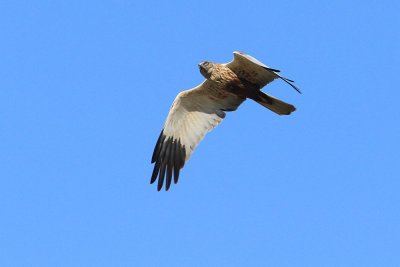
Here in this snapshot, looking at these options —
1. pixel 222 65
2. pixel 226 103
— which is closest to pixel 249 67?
pixel 222 65

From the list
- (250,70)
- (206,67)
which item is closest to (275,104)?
(250,70)

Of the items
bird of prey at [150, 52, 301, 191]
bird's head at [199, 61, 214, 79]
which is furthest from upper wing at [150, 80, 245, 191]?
bird's head at [199, 61, 214, 79]

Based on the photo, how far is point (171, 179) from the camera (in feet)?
36.4

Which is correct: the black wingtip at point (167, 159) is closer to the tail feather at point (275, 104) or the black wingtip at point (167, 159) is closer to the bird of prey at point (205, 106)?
the bird of prey at point (205, 106)

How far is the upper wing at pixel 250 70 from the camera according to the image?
32.3 feet

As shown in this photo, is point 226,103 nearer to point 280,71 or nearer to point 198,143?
point 198,143

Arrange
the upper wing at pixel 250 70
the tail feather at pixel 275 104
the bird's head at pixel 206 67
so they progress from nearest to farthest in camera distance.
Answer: the upper wing at pixel 250 70, the tail feather at pixel 275 104, the bird's head at pixel 206 67

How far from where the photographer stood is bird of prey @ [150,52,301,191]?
33.6 feet

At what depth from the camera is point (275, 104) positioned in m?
10.2

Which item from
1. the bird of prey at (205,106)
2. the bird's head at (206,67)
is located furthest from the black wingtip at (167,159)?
the bird's head at (206,67)

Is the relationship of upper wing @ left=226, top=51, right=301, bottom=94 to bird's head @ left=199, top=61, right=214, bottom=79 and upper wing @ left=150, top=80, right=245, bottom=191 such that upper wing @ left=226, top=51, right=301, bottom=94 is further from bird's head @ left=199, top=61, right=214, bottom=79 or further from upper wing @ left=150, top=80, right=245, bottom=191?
upper wing @ left=150, top=80, right=245, bottom=191

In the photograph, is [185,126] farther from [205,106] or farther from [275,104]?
[275,104]

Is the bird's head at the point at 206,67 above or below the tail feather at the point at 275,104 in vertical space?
above

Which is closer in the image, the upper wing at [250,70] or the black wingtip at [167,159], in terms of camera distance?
the upper wing at [250,70]
